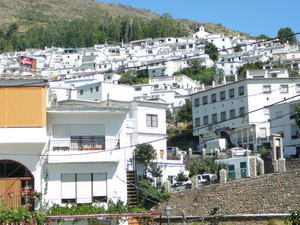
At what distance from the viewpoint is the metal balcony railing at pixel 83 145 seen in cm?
3003

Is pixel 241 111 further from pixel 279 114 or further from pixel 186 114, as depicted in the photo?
pixel 186 114

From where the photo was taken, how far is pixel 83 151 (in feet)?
98.1

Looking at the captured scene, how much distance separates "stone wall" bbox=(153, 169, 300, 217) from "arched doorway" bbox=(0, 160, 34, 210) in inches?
334

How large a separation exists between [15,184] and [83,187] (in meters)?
3.44

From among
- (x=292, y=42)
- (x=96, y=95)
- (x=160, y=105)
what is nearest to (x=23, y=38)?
(x=292, y=42)

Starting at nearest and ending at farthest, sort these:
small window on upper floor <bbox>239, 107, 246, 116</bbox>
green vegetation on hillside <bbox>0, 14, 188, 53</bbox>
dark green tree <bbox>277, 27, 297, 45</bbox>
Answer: small window on upper floor <bbox>239, 107, 246, 116</bbox> → dark green tree <bbox>277, 27, 297, 45</bbox> → green vegetation on hillside <bbox>0, 14, 188, 53</bbox>

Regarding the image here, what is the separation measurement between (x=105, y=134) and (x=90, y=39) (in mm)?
153493

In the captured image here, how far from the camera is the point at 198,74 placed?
11462 cm

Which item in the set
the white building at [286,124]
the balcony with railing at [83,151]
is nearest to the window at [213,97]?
the white building at [286,124]

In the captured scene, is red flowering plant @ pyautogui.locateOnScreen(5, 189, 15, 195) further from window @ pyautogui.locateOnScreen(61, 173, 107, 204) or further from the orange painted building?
window @ pyautogui.locateOnScreen(61, 173, 107, 204)

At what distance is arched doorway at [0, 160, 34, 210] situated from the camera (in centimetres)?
2845

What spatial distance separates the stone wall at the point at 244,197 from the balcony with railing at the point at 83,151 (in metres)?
5.93

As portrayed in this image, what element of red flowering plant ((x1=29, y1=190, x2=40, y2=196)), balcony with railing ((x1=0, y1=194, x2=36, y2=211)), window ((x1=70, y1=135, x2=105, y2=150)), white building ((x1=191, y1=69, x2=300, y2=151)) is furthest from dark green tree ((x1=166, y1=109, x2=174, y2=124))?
red flowering plant ((x1=29, y1=190, x2=40, y2=196))

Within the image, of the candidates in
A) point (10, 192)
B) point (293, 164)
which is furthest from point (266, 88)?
point (10, 192)
